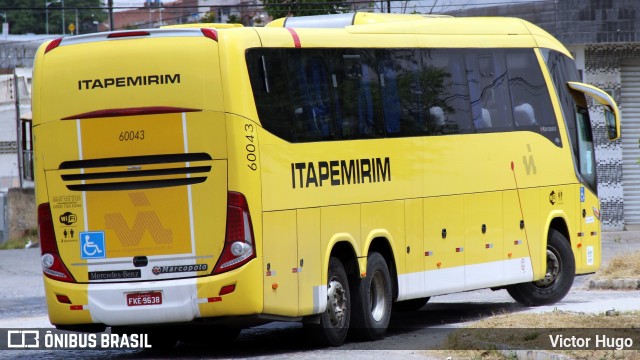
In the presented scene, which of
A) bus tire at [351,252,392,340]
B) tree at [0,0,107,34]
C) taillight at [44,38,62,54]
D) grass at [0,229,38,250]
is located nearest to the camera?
taillight at [44,38,62,54]

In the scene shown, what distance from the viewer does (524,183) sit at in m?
17.9

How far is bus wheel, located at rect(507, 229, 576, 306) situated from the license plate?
7.31 metres

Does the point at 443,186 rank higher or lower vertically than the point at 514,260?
higher

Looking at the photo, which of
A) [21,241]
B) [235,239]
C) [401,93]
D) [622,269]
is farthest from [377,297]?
[21,241]

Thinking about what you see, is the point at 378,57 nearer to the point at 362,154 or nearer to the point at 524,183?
the point at 362,154

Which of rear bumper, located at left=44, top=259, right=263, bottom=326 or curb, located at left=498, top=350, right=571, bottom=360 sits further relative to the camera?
rear bumper, located at left=44, top=259, right=263, bottom=326

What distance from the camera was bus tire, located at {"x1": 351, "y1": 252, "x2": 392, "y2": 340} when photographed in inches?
564

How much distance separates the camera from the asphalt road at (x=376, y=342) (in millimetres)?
13477

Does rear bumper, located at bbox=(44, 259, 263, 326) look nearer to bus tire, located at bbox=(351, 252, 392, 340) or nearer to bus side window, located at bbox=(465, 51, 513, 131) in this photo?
bus tire, located at bbox=(351, 252, 392, 340)

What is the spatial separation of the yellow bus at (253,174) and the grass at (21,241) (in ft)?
99.1

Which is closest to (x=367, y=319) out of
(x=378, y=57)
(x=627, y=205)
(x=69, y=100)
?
(x=378, y=57)

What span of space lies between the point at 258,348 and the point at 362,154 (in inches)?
93.4

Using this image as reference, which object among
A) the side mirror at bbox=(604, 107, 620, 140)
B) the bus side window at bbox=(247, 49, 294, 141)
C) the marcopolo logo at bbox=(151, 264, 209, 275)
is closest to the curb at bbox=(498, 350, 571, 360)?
the marcopolo logo at bbox=(151, 264, 209, 275)

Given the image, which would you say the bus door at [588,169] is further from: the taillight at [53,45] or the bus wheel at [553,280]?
the taillight at [53,45]
